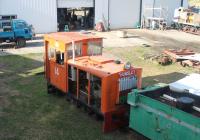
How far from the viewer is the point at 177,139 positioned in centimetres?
622

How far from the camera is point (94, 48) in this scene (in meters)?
9.91

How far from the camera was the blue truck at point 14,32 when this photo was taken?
19.5m

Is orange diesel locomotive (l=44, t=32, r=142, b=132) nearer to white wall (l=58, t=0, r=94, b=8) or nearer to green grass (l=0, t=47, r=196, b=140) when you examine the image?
green grass (l=0, t=47, r=196, b=140)

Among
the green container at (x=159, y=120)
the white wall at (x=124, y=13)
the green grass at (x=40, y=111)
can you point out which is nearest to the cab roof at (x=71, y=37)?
the green grass at (x=40, y=111)

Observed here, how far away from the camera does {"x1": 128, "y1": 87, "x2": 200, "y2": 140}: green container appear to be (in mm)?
5930

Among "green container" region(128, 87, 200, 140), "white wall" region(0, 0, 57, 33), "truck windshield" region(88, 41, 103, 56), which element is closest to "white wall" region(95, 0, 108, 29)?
"white wall" region(0, 0, 57, 33)

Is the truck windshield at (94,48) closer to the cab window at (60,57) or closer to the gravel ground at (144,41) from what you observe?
the cab window at (60,57)

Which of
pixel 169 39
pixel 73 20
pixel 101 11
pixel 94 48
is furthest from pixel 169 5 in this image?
pixel 94 48

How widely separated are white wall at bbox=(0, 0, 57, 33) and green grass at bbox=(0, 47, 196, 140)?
11.1 m

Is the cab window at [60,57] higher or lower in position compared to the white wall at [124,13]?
lower

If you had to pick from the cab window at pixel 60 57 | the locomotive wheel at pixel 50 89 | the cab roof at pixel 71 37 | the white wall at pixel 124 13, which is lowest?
the locomotive wheel at pixel 50 89

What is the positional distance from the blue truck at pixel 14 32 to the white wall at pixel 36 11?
16.9 ft

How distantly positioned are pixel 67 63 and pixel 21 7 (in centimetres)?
1728

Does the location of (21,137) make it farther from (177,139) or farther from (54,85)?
(177,139)
